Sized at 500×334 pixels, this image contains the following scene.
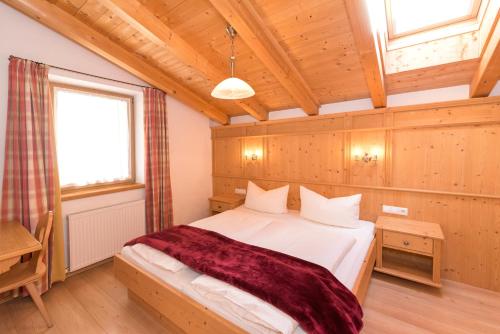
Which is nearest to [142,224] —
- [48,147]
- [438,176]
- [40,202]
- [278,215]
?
[40,202]

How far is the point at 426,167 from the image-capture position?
2.57 m

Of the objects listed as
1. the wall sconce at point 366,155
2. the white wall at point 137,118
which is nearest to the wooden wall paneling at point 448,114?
the wall sconce at point 366,155

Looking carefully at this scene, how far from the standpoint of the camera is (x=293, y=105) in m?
3.45

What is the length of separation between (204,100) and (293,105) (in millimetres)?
1441

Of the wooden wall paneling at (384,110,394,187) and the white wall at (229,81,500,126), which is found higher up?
the white wall at (229,81,500,126)

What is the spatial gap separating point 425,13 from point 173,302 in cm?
315

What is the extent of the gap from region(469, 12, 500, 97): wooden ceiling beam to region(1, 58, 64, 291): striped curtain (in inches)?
155

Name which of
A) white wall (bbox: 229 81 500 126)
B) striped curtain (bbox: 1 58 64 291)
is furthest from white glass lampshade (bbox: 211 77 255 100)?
striped curtain (bbox: 1 58 64 291)

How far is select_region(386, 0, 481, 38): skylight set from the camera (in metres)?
1.93

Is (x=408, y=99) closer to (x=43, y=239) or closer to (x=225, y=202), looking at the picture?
(x=225, y=202)

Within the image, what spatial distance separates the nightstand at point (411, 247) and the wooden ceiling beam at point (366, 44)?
144cm

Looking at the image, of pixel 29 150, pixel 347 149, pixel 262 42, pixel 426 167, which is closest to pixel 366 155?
pixel 347 149

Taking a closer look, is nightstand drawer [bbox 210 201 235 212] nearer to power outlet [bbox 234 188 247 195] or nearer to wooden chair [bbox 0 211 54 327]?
power outlet [bbox 234 188 247 195]

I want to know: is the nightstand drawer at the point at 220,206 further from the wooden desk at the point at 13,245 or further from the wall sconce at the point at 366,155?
the wooden desk at the point at 13,245
